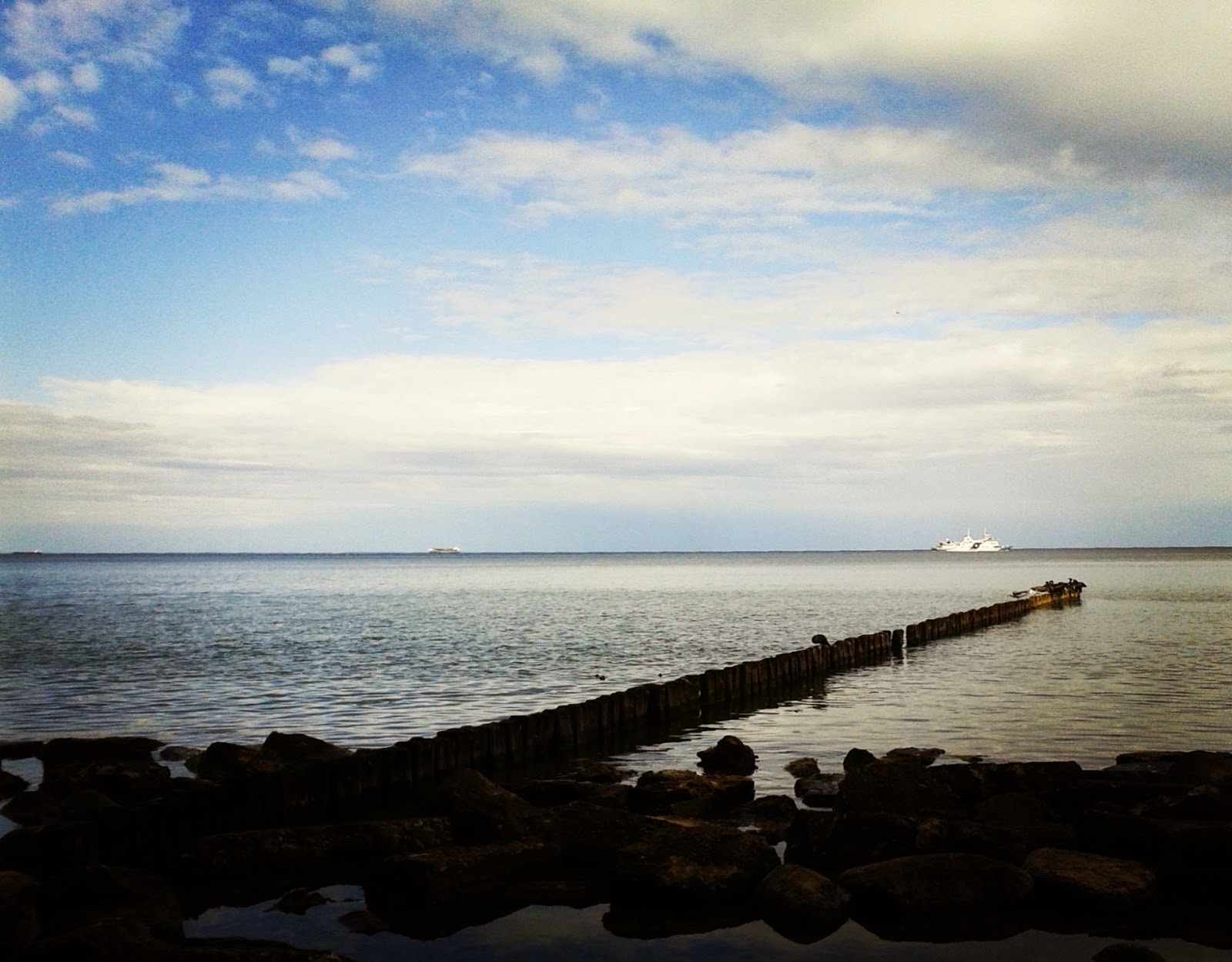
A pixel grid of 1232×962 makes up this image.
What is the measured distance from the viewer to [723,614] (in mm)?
59500

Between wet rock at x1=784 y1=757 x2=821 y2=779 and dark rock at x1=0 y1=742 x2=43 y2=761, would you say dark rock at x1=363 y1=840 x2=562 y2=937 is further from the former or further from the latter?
dark rock at x1=0 y1=742 x2=43 y2=761

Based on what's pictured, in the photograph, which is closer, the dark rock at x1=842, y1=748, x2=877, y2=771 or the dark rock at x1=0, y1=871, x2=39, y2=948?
the dark rock at x1=0, y1=871, x2=39, y2=948

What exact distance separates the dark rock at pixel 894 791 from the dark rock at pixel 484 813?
12.4ft

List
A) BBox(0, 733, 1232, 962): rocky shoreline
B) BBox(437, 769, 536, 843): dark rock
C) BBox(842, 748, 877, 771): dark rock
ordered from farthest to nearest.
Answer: BBox(842, 748, 877, 771): dark rock → BBox(437, 769, 536, 843): dark rock → BBox(0, 733, 1232, 962): rocky shoreline

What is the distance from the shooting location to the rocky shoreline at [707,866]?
9391 mm

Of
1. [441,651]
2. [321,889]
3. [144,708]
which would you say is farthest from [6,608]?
[321,889]

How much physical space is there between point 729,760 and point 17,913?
10.5 meters

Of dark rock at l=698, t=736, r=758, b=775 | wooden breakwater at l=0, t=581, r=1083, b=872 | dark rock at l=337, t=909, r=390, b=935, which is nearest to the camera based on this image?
dark rock at l=337, t=909, r=390, b=935

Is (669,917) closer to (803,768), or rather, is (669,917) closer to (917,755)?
(803,768)

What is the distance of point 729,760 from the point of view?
1672cm

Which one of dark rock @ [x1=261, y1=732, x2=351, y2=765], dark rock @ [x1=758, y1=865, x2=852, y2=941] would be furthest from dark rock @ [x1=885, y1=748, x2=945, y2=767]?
dark rock @ [x1=261, y1=732, x2=351, y2=765]

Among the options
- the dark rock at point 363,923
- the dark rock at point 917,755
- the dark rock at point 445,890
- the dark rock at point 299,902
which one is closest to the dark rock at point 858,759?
the dark rock at point 917,755

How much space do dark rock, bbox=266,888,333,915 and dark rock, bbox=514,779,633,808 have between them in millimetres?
4045

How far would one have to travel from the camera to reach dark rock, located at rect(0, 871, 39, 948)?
27.1ft
